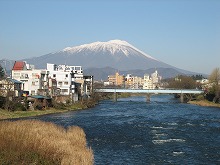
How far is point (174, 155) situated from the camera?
21609mm

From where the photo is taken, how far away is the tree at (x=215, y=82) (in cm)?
7612

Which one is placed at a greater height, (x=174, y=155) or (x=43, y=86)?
(x=43, y=86)

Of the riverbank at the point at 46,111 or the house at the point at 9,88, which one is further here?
the house at the point at 9,88

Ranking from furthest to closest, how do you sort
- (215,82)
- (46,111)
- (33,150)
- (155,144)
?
(215,82), (46,111), (155,144), (33,150)

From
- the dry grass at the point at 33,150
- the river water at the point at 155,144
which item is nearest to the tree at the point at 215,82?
the river water at the point at 155,144

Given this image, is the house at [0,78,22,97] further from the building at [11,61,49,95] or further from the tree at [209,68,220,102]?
the tree at [209,68,220,102]

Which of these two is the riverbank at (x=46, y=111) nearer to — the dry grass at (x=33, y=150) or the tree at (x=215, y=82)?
the dry grass at (x=33, y=150)

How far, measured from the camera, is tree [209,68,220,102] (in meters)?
76.1

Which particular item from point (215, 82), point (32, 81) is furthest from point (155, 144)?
point (215, 82)

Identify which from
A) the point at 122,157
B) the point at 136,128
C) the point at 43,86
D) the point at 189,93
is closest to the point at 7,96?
the point at 43,86

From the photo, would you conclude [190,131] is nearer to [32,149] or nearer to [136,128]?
[136,128]

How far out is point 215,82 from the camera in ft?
276

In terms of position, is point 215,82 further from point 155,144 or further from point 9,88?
point 155,144

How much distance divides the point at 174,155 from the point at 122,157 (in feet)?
11.0
